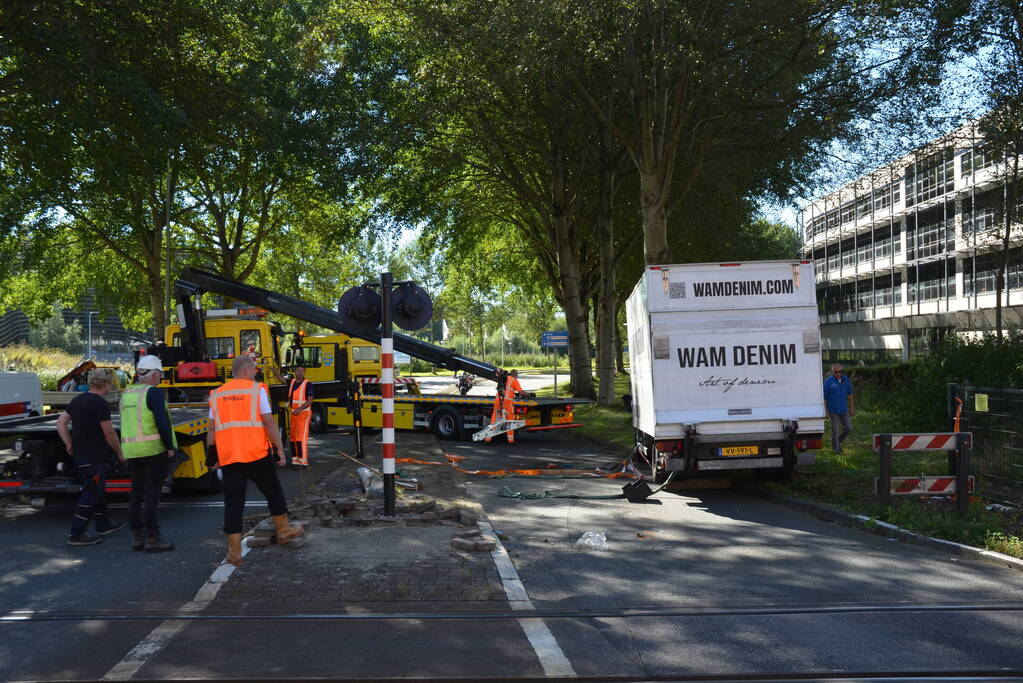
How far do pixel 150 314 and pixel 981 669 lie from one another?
37.7 m

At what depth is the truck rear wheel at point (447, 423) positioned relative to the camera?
2017cm

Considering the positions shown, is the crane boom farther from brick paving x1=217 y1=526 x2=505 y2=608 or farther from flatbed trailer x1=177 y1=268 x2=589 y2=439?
brick paving x1=217 y1=526 x2=505 y2=608

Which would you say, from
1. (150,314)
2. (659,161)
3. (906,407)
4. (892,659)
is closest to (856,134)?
(659,161)

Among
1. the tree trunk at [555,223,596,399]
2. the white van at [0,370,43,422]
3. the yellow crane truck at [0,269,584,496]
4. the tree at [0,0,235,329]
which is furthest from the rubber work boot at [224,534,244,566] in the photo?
the tree trunk at [555,223,596,399]

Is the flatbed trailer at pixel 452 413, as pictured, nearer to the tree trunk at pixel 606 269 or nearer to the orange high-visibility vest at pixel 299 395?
the orange high-visibility vest at pixel 299 395

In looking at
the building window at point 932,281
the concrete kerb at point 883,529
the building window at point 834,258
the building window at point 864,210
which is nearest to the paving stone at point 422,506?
the concrete kerb at point 883,529

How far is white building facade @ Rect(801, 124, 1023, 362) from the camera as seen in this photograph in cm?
4191

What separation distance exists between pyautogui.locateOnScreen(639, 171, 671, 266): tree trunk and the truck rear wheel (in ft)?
17.9

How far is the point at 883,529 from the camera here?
875cm

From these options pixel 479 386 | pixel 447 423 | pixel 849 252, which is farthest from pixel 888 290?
pixel 447 423

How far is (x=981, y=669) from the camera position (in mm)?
4820

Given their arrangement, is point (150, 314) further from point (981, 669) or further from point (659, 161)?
point (981, 669)

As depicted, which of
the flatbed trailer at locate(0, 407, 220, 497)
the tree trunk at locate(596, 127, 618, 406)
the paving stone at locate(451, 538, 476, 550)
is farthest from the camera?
the tree trunk at locate(596, 127, 618, 406)

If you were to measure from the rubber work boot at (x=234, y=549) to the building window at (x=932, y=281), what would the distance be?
46114 millimetres
